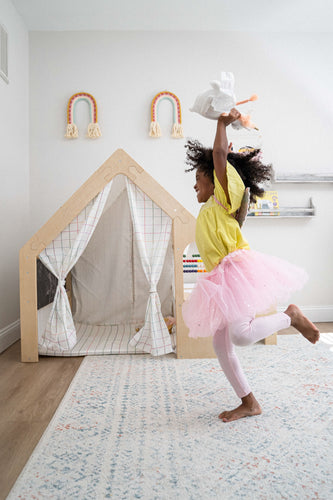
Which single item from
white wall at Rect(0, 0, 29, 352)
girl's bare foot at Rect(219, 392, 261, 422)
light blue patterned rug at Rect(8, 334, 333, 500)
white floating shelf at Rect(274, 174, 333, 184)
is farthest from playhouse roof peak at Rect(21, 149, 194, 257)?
white floating shelf at Rect(274, 174, 333, 184)

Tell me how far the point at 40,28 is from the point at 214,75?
1490 mm

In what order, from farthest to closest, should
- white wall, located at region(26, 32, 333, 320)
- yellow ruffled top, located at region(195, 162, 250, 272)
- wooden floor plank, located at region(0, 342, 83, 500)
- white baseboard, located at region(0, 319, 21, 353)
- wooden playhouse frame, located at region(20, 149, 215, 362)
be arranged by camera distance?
white wall, located at region(26, 32, 333, 320) < white baseboard, located at region(0, 319, 21, 353) < wooden playhouse frame, located at region(20, 149, 215, 362) < yellow ruffled top, located at region(195, 162, 250, 272) < wooden floor plank, located at region(0, 342, 83, 500)

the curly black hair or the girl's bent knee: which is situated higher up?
the curly black hair

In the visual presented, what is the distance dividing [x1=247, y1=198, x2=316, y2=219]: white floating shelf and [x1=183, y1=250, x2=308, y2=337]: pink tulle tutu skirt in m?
1.74

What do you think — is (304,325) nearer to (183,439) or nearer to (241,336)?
(241,336)

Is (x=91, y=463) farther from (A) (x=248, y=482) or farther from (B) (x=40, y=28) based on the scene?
(B) (x=40, y=28)

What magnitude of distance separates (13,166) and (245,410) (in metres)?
2.35

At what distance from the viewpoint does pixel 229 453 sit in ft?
4.19

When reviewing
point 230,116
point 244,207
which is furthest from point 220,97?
point 244,207

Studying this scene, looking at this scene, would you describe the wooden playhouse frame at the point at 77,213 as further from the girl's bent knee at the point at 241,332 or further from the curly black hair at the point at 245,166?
the girl's bent knee at the point at 241,332

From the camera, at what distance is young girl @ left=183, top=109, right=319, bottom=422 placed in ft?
4.77

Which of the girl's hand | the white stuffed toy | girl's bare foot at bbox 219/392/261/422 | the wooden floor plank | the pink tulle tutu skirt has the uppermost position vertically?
the white stuffed toy

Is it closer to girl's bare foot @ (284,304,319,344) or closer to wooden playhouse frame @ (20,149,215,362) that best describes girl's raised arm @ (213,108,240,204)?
girl's bare foot @ (284,304,319,344)

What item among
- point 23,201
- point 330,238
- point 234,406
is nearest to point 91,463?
point 234,406
